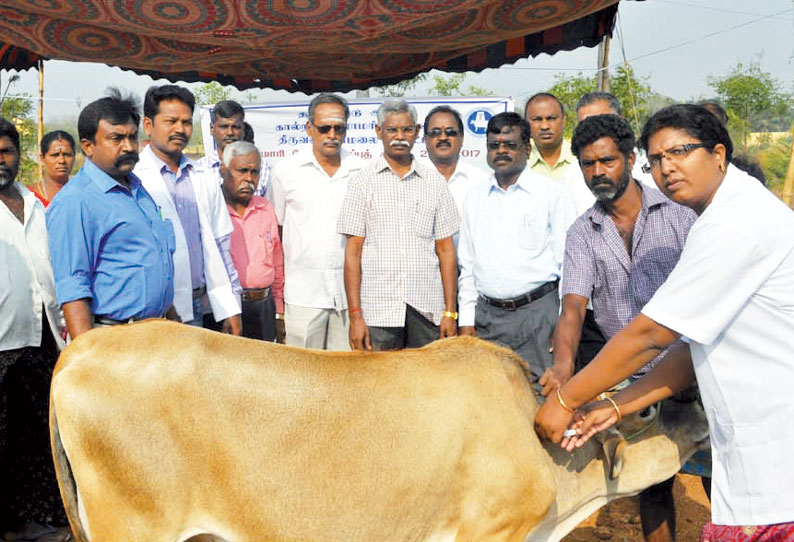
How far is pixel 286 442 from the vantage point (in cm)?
326

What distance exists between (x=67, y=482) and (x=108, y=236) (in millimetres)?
1286

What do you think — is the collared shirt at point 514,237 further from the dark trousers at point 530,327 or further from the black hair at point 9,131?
the black hair at point 9,131

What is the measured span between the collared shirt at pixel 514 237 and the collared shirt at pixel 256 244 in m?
1.54

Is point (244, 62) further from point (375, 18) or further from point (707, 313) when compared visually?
point (707, 313)

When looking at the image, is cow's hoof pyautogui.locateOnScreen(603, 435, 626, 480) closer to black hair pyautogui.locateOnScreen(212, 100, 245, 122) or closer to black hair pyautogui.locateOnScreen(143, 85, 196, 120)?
black hair pyautogui.locateOnScreen(143, 85, 196, 120)

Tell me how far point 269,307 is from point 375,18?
7.48ft

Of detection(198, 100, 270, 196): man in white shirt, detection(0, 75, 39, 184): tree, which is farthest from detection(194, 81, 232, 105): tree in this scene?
detection(198, 100, 270, 196): man in white shirt

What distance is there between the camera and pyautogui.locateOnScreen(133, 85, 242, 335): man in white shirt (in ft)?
16.2

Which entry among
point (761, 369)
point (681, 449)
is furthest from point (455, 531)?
point (761, 369)

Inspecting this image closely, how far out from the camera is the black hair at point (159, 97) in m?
4.99

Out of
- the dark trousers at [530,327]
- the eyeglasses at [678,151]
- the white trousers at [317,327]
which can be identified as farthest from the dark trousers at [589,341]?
the white trousers at [317,327]

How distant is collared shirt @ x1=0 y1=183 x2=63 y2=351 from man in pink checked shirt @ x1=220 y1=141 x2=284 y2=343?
1446 millimetres

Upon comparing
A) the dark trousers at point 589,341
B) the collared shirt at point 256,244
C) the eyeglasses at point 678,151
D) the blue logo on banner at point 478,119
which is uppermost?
the blue logo on banner at point 478,119

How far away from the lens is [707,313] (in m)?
2.76
